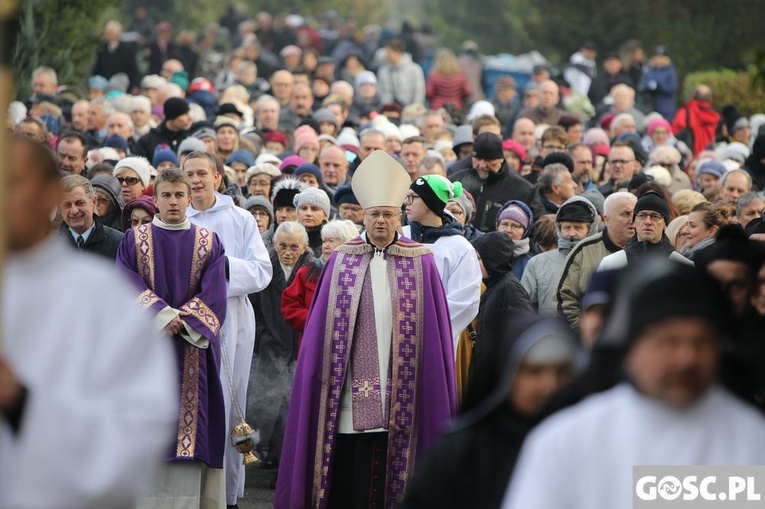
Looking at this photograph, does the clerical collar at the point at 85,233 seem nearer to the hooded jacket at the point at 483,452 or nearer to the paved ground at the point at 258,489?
the paved ground at the point at 258,489

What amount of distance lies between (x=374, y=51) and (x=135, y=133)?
14697 millimetres

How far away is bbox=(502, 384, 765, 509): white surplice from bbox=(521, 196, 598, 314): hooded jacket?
731cm

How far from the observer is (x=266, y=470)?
1311 cm

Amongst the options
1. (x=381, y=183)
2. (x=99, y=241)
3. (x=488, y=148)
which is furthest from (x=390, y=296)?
(x=488, y=148)

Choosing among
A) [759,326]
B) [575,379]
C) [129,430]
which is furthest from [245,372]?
[129,430]

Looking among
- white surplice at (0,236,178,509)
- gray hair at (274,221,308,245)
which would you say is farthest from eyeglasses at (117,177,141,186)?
white surplice at (0,236,178,509)

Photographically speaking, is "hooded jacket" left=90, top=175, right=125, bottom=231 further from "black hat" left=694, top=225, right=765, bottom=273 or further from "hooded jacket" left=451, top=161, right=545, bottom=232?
"black hat" left=694, top=225, right=765, bottom=273

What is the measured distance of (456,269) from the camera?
10.8 m

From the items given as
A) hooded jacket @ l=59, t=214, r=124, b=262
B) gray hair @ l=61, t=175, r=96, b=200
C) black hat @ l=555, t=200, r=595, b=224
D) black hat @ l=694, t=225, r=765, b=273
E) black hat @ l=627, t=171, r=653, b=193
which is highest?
black hat @ l=627, t=171, r=653, b=193

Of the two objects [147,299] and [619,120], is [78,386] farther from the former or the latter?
[619,120]

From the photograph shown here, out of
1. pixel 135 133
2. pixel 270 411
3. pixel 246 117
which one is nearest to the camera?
pixel 270 411

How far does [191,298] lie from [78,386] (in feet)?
19.2

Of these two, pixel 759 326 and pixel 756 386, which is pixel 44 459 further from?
pixel 759 326

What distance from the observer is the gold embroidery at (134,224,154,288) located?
1007 centimetres
